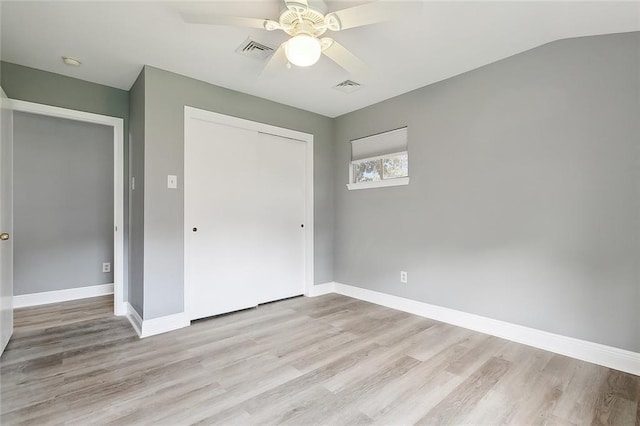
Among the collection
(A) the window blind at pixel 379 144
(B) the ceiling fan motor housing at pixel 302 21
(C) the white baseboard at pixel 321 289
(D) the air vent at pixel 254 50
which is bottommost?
(C) the white baseboard at pixel 321 289

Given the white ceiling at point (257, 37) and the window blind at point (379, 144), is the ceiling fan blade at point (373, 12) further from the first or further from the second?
the window blind at point (379, 144)

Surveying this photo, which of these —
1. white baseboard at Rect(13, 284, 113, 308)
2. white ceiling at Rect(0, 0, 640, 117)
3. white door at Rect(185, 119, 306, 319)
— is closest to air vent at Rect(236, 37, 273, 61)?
white ceiling at Rect(0, 0, 640, 117)

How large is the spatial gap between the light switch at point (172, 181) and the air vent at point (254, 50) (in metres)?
1.27

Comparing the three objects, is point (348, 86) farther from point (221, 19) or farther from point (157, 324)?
point (157, 324)

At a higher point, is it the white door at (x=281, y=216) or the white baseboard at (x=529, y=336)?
the white door at (x=281, y=216)

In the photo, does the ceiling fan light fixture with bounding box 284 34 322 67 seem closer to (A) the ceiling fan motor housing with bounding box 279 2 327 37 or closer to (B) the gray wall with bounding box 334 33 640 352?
(A) the ceiling fan motor housing with bounding box 279 2 327 37

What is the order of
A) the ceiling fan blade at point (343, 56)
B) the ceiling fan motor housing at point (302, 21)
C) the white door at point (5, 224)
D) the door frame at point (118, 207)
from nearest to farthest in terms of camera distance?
the ceiling fan motor housing at point (302, 21) < the ceiling fan blade at point (343, 56) < the white door at point (5, 224) < the door frame at point (118, 207)

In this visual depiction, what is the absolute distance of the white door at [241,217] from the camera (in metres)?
2.97

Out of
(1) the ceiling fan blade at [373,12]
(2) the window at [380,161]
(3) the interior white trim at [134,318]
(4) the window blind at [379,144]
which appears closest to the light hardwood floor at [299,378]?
(3) the interior white trim at [134,318]

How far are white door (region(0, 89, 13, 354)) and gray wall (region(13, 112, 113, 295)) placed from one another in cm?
131

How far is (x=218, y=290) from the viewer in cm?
312

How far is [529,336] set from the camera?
2.41m

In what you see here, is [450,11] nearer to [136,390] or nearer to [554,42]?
[554,42]

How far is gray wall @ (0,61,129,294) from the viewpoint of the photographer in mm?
2627
